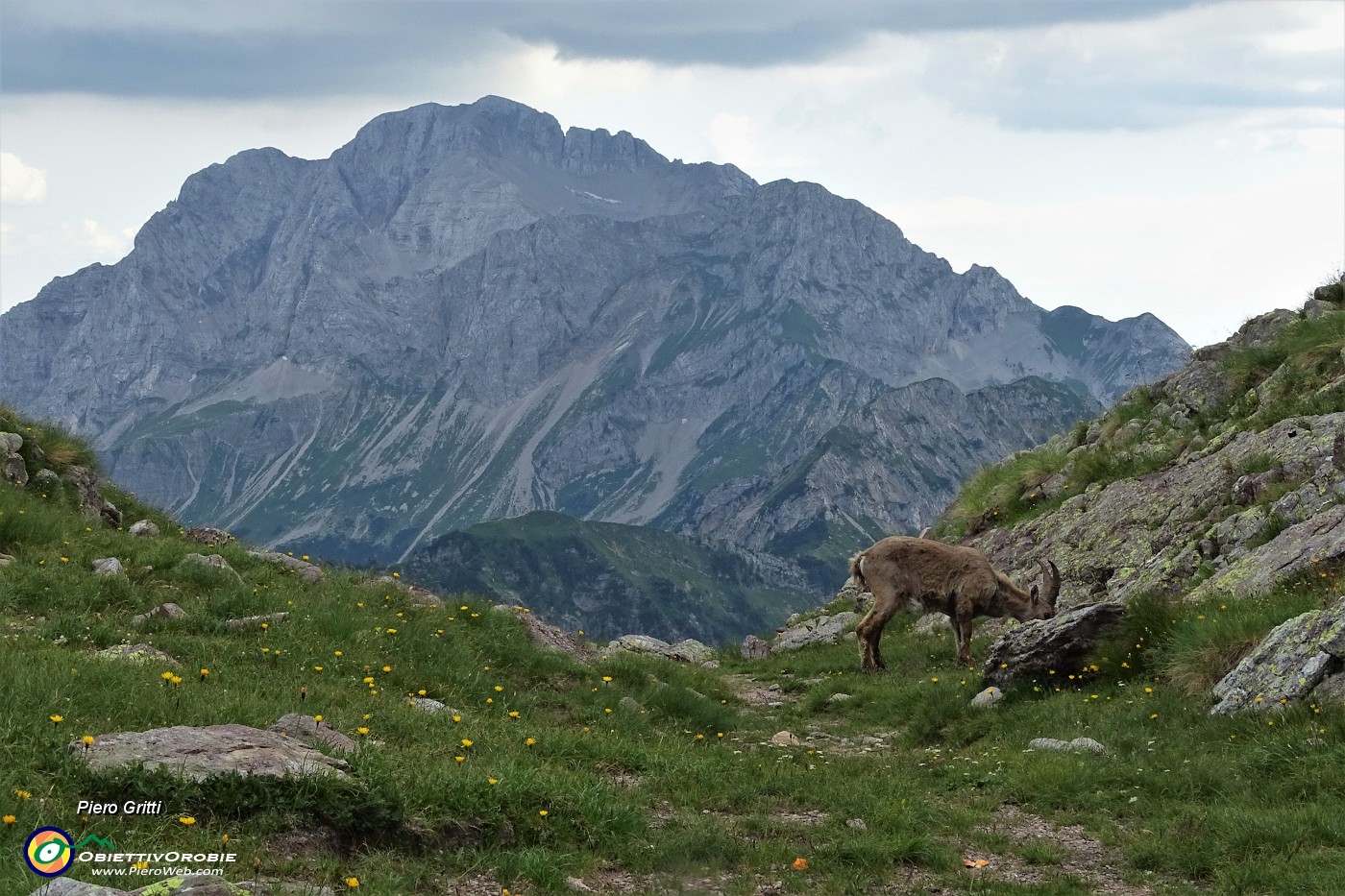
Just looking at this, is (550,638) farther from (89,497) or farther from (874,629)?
(89,497)

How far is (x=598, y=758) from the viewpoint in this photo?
1241 cm

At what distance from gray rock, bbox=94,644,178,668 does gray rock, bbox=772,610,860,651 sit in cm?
1736

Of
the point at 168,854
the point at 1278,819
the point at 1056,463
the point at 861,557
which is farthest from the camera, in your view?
the point at 1056,463

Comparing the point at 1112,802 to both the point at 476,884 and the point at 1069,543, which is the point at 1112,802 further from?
the point at 1069,543

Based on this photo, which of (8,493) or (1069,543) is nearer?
(8,493)

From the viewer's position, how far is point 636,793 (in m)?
11.2

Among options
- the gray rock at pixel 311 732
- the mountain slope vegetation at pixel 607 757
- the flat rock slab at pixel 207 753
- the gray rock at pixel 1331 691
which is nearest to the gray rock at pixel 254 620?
the mountain slope vegetation at pixel 607 757

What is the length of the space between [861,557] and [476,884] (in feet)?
50.3

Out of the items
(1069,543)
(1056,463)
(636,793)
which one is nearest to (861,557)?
(1069,543)

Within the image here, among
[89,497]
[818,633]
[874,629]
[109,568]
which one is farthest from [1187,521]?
[89,497]

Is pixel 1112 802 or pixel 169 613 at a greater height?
pixel 169 613

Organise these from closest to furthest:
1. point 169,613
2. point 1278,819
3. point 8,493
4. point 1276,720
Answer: point 1278,819 → point 1276,720 → point 169,613 → point 8,493

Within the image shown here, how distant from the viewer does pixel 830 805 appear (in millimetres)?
11719

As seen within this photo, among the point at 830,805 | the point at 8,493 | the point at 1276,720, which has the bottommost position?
the point at 830,805
